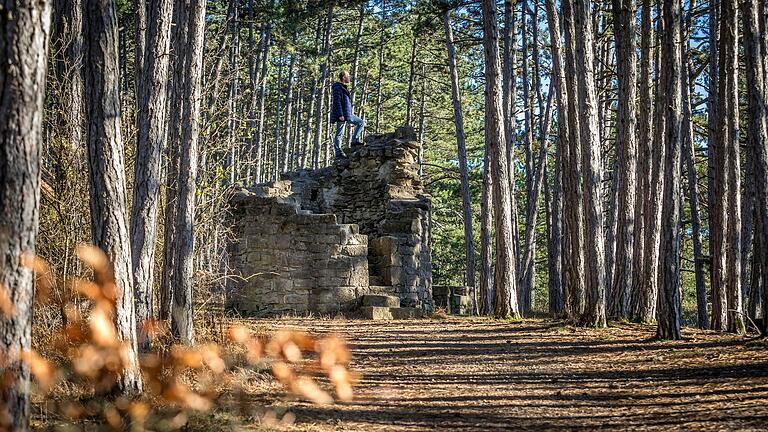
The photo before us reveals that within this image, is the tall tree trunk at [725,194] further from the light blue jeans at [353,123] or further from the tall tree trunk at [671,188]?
the light blue jeans at [353,123]

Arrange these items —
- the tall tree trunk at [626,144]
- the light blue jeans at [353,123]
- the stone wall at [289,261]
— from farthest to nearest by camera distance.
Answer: the light blue jeans at [353,123], the stone wall at [289,261], the tall tree trunk at [626,144]

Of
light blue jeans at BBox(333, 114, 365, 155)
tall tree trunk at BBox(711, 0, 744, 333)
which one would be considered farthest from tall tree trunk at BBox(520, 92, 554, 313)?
tall tree trunk at BBox(711, 0, 744, 333)

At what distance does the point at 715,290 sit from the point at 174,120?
358 inches

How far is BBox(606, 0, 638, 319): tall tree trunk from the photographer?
42.9 ft

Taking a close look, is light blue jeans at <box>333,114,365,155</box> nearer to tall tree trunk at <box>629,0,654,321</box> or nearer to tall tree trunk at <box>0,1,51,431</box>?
tall tree trunk at <box>629,0,654,321</box>

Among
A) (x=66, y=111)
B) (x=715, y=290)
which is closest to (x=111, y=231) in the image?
(x=66, y=111)

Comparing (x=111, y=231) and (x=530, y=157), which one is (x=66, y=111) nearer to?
(x=111, y=231)

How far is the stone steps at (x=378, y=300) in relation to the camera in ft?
54.3

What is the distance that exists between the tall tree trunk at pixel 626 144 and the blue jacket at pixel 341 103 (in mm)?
7427

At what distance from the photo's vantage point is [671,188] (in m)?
10.2

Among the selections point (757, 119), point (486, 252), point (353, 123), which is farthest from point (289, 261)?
point (757, 119)

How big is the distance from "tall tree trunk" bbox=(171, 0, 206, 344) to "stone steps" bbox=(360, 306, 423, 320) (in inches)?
301

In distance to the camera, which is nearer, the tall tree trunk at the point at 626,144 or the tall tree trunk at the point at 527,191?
the tall tree trunk at the point at 626,144

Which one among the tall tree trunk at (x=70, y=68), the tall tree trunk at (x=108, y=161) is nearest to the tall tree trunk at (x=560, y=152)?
the tall tree trunk at (x=70, y=68)
